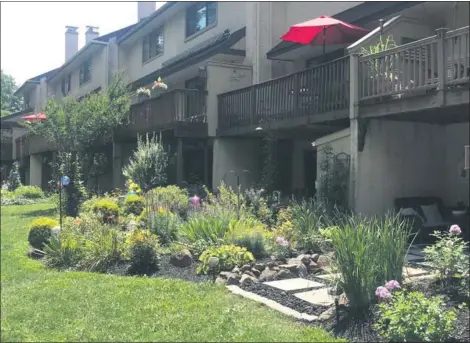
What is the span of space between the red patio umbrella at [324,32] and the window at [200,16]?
811 cm

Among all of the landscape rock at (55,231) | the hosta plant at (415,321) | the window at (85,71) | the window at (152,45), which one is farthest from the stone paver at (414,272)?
the window at (85,71)

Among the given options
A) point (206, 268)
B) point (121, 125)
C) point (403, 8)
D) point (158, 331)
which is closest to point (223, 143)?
point (121, 125)

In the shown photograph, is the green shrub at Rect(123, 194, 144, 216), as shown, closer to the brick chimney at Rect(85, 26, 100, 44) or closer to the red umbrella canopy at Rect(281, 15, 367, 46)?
the red umbrella canopy at Rect(281, 15, 367, 46)

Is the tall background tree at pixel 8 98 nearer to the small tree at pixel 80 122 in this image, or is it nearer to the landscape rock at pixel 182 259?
the small tree at pixel 80 122

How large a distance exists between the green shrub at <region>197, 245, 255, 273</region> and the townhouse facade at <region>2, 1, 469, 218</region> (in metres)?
3.63

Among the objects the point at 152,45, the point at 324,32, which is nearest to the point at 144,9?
the point at 152,45

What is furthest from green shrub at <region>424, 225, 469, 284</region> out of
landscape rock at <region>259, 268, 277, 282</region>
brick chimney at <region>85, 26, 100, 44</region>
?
brick chimney at <region>85, 26, 100, 44</region>

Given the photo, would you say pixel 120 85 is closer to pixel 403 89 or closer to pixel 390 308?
pixel 403 89

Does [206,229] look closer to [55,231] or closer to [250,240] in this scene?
[250,240]

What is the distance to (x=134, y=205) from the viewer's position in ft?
42.1

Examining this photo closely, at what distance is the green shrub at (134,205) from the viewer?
12.7 metres

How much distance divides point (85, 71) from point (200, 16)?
43.4 feet

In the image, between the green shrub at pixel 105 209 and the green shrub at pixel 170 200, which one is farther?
the green shrub at pixel 105 209

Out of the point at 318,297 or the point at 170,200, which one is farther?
the point at 170,200
